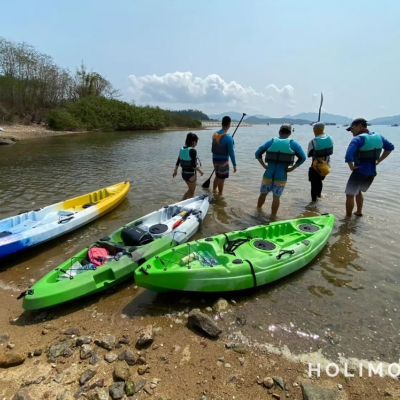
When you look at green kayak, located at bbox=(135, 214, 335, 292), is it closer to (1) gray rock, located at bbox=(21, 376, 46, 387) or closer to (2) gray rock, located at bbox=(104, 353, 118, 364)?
(2) gray rock, located at bbox=(104, 353, 118, 364)

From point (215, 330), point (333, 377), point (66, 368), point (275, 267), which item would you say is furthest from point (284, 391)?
point (66, 368)

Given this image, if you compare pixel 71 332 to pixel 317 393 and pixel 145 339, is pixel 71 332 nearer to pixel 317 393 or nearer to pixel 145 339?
pixel 145 339

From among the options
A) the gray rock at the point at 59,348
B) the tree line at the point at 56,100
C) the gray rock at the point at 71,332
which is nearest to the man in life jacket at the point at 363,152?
the gray rock at the point at 71,332

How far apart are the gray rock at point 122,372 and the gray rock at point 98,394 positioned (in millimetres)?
152

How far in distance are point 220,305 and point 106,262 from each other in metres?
1.80

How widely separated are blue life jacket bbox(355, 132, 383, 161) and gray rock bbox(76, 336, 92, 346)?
6.10m

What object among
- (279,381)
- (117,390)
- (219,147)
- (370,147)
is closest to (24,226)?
(117,390)

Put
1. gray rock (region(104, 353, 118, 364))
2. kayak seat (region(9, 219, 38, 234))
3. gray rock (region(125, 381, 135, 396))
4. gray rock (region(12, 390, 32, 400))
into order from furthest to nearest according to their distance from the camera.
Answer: kayak seat (region(9, 219, 38, 234)), gray rock (region(104, 353, 118, 364)), gray rock (region(125, 381, 135, 396)), gray rock (region(12, 390, 32, 400))

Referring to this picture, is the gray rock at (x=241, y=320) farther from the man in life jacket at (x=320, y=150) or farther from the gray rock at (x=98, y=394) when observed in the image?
the man in life jacket at (x=320, y=150)

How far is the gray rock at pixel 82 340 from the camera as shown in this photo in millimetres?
2873

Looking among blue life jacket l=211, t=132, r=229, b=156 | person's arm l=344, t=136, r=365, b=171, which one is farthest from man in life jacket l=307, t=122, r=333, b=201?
blue life jacket l=211, t=132, r=229, b=156

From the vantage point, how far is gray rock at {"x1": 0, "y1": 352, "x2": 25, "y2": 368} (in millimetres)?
2580

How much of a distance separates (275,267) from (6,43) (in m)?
48.4

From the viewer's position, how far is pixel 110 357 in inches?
107
